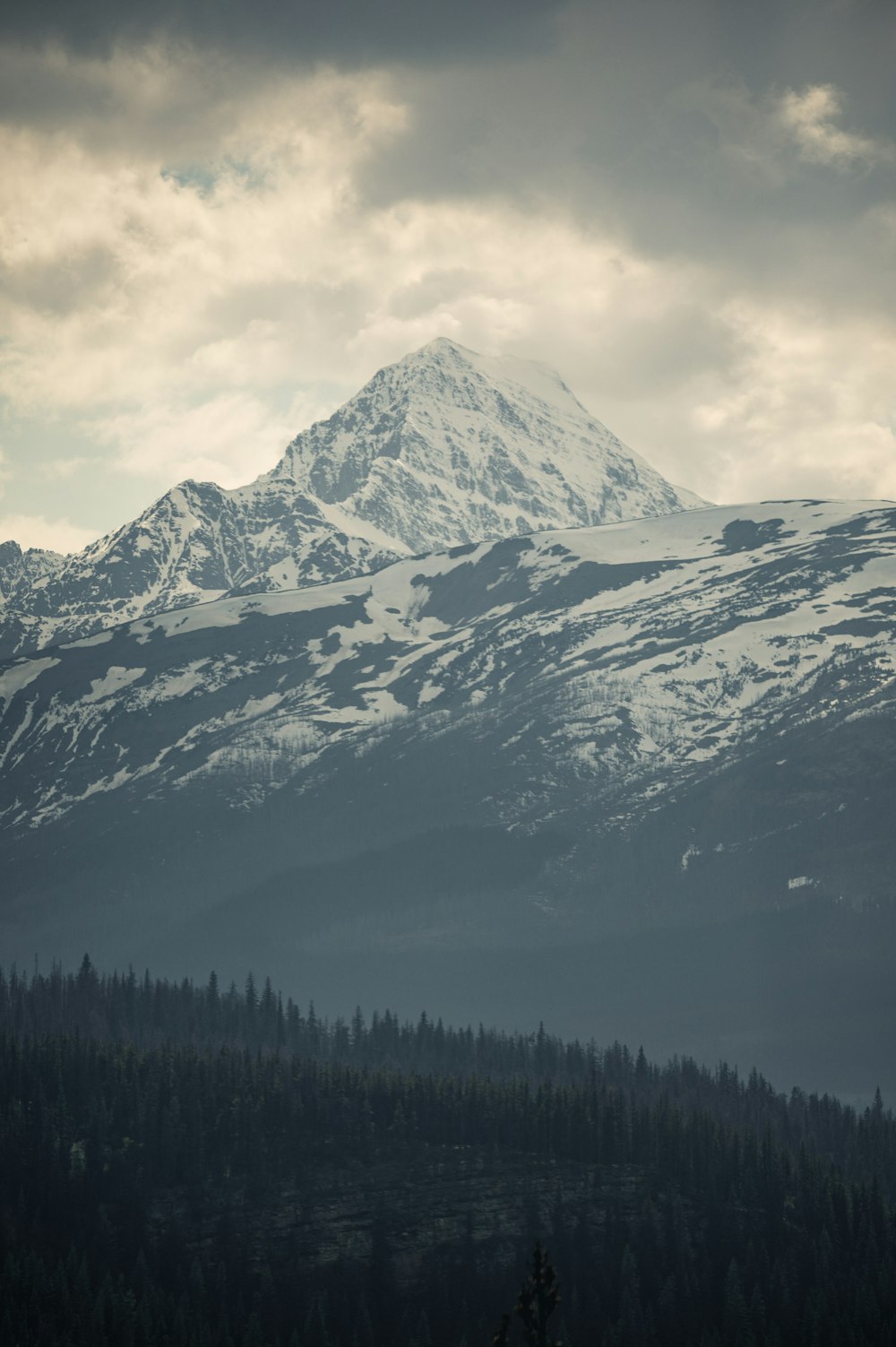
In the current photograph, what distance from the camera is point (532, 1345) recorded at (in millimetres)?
92938

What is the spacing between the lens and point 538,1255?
323 ft

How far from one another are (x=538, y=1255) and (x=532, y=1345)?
6191mm
